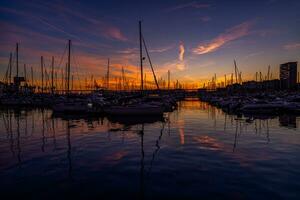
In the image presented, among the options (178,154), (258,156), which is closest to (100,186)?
(178,154)

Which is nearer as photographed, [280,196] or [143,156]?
[280,196]

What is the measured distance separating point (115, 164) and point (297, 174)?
829 cm

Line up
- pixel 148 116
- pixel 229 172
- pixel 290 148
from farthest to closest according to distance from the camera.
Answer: pixel 148 116 < pixel 290 148 < pixel 229 172

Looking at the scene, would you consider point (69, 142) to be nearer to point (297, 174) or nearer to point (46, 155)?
point (46, 155)

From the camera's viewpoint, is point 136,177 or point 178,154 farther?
point 178,154

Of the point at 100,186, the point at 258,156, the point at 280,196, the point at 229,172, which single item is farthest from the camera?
the point at 258,156

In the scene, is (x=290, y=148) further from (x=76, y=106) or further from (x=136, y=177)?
(x=76, y=106)

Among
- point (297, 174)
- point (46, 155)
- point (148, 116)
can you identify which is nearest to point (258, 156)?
point (297, 174)

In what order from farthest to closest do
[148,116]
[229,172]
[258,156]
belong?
[148,116] → [258,156] → [229,172]

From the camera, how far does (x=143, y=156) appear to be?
14.2 m

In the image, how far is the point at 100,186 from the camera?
9.34 meters

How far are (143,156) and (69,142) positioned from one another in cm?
732

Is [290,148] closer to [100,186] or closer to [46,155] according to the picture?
[100,186]

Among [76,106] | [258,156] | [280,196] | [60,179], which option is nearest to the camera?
[280,196]
